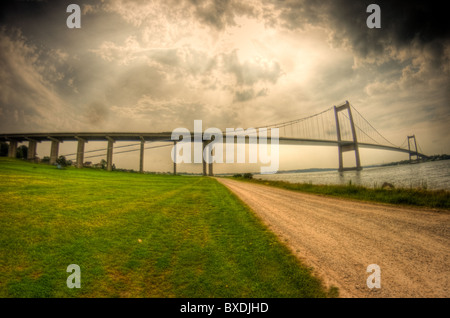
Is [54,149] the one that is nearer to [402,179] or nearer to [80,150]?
[80,150]

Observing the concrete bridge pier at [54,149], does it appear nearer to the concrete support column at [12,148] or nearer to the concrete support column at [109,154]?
the concrete support column at [12,148]

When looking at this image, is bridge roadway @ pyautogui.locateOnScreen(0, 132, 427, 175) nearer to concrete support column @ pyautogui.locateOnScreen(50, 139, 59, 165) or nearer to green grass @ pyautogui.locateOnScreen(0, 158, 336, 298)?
concrete support column @ pyautogui.locateOnScreen(50, 139, 59, 165)

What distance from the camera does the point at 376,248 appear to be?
508 cm

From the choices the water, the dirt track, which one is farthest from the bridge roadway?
the dirt track

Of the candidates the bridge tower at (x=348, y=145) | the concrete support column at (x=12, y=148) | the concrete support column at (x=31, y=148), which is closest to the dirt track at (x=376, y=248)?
the bridge tower at (x=348, y=145)

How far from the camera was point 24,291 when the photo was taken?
3051mm

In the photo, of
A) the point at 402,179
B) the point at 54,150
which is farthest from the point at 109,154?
the point at 402,179

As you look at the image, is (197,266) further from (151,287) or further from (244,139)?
(244,139)

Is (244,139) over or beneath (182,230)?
over

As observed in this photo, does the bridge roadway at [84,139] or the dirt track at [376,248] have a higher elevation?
the bridge roadway at [84,139]

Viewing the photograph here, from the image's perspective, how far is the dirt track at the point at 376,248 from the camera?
345 centimetres

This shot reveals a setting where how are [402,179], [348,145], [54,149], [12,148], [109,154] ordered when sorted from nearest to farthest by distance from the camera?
[402,179] < [12,148] < [54,149] < [109,154] < [348,145]
